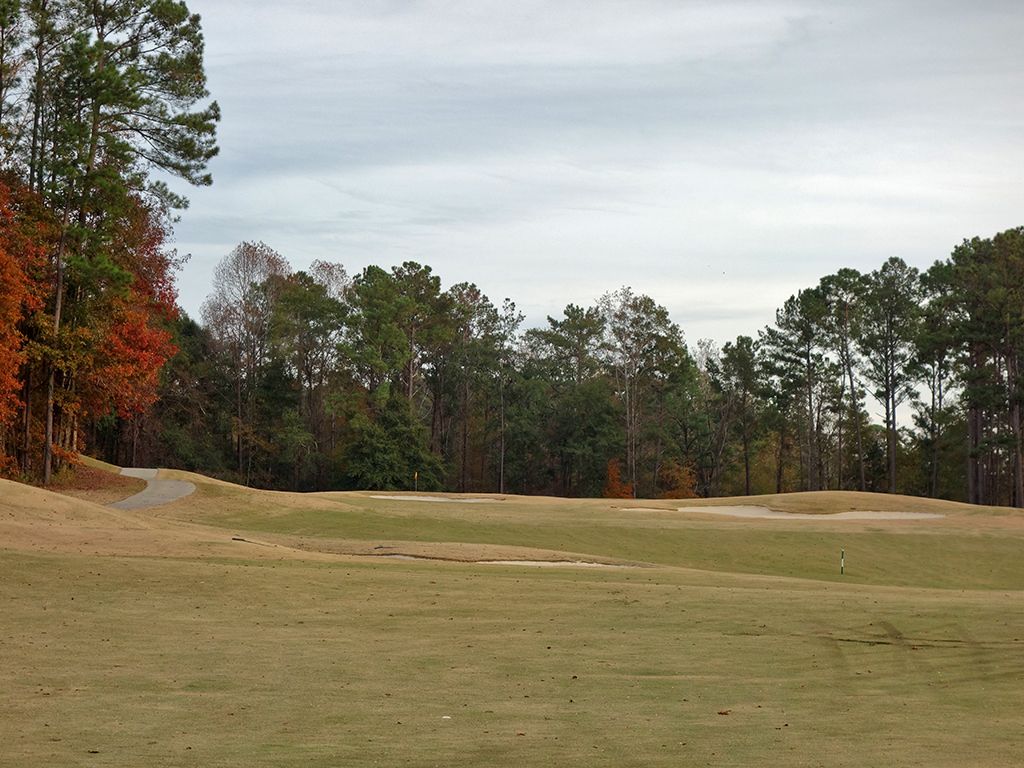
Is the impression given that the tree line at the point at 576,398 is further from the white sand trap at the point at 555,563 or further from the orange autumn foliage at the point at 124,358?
the white sand trap at the point at 555,563

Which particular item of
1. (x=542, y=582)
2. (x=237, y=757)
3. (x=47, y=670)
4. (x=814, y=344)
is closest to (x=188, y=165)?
(x=542, y=582)

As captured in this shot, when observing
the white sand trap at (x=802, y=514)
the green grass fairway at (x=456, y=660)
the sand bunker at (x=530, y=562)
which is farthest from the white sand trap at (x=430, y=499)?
the sand bunker at (x=530, y=562)

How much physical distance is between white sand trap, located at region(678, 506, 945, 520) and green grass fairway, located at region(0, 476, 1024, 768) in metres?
16.3

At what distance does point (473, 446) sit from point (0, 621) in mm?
79097

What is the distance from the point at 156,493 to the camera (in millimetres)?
38094

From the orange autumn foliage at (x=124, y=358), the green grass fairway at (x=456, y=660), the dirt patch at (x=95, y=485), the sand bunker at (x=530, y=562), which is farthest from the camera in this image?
the orange autumn foliage at (x=124, y=358)

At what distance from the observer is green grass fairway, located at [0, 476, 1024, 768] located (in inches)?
368

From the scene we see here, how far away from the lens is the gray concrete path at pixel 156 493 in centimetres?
3581

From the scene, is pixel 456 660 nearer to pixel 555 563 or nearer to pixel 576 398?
pixel 555 563

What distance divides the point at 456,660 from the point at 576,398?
73083mm

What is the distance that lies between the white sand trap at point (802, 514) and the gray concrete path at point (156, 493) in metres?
18.7

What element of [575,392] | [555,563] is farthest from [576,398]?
[555,563]

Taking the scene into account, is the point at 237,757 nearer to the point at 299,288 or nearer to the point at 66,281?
the point at 66,281

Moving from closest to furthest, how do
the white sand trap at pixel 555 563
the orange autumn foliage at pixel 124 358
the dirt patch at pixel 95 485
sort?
the white sand trap at pixel 555 563 < the dirt patch at pixel 95 485 < the orange autumn foliage at pixel 124 358
